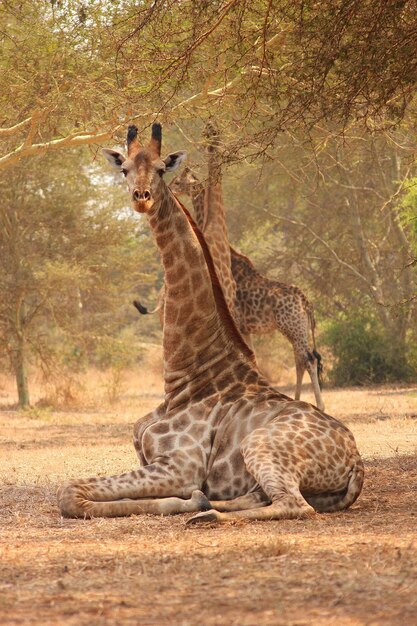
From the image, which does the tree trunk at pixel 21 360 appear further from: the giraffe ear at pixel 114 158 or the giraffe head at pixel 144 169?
the giraffe head at pixel 144 169

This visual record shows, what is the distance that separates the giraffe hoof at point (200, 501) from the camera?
6125 millimetres

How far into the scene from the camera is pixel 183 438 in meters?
6.75

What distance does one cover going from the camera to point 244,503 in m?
6.14

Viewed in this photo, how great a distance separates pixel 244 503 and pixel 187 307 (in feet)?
5.12

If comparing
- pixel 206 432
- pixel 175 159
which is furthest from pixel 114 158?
pixel 206 432

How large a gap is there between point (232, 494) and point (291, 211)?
2082 cm

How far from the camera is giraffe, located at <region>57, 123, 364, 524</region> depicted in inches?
244

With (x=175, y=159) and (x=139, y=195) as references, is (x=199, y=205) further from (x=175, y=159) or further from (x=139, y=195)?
(x=139, y=195)

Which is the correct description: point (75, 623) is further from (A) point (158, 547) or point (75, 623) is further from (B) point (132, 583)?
(A) point (158, 547)

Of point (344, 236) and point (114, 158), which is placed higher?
point (344, 236)

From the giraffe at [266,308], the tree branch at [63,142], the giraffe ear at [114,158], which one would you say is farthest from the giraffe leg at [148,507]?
the giraffe at [266,308]

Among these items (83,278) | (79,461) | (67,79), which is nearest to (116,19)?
(67,79)

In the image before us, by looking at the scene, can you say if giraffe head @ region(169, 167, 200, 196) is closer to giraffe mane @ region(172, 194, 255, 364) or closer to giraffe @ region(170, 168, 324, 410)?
giraffe @ region(170, 168, 324, 410)

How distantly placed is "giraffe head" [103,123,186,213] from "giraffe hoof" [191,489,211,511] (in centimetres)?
179
